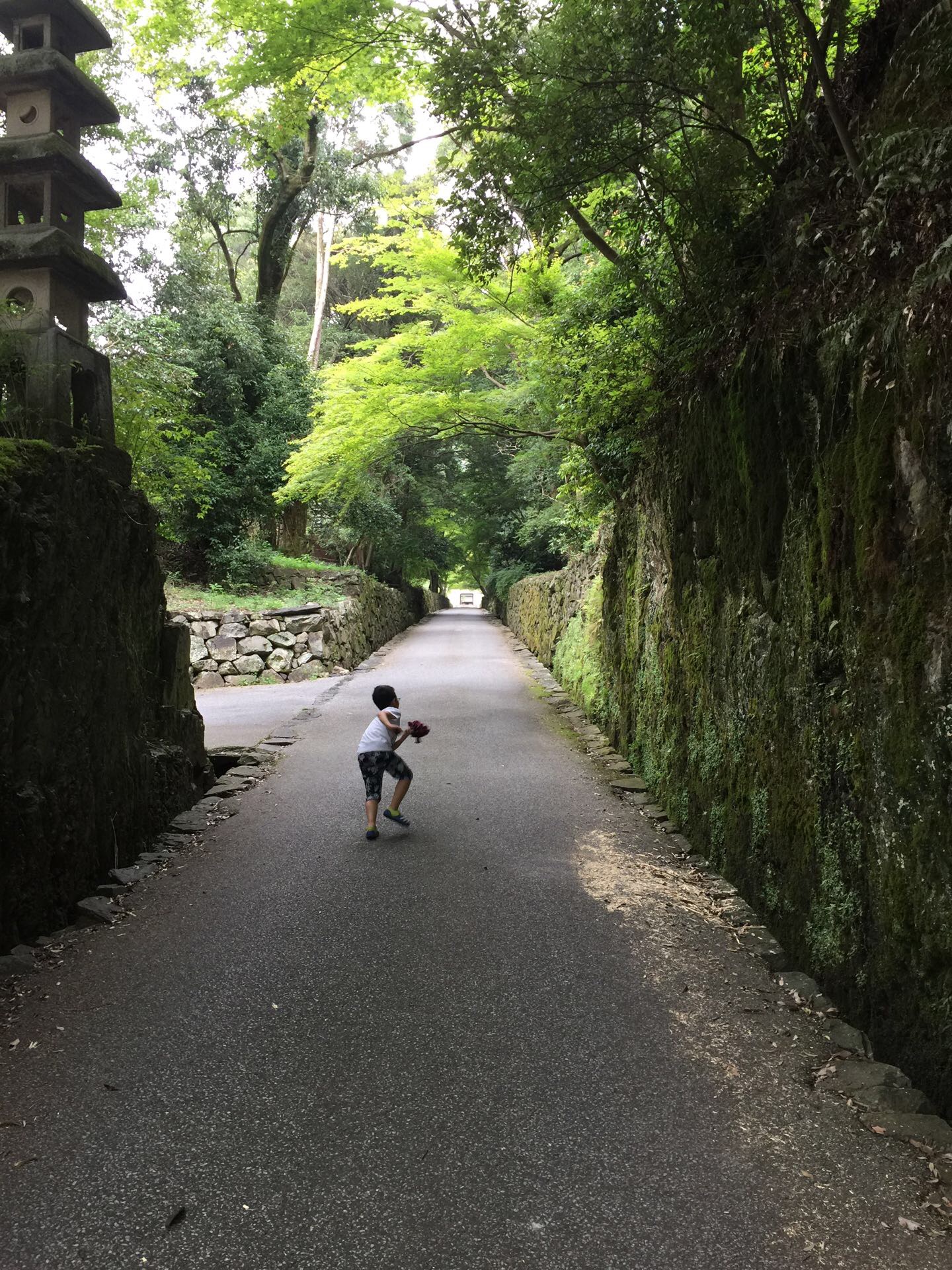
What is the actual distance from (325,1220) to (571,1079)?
108 cm

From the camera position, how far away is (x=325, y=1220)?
2.28 metres

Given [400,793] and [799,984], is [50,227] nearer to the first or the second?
[400,793]

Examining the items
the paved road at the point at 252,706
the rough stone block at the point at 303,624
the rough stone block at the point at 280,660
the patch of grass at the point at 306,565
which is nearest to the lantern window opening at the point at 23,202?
the paved road at the point at 252,706

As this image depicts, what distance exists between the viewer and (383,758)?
20.3 feet

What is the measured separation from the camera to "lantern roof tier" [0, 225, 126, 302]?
214 inches

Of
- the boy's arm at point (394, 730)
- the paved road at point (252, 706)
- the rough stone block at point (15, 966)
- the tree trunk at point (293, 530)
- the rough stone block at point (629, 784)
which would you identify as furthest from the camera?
the tree trunk at point (293, 530)

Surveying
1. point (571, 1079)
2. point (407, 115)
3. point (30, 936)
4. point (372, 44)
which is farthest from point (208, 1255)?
point (407, 115)

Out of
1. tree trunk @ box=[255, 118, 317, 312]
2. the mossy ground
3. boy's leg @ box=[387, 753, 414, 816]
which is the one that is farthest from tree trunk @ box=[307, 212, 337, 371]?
boy's leg @ box=[387, 753, 414, 816]

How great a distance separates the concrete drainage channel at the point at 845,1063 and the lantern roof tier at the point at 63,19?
25.0ft

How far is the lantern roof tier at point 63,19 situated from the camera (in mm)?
5602

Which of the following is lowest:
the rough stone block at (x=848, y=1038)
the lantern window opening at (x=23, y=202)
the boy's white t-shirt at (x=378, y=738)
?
the rough stone block at (x=848, y=1038)

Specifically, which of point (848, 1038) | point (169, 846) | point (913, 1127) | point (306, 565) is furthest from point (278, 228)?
point (913, 1127)

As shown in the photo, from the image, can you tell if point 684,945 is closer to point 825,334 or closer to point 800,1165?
point 800,1165

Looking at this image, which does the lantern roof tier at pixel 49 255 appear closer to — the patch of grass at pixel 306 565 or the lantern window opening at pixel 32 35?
the lantern window opening at pixel 32 35
